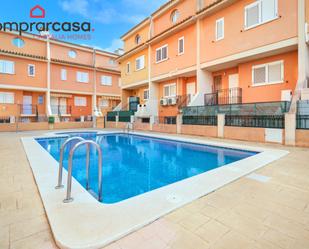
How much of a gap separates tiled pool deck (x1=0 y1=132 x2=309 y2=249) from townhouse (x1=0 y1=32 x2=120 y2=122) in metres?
18.9

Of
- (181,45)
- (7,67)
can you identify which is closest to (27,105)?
(7,67)

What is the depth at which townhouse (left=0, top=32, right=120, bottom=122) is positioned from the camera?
19.9 m

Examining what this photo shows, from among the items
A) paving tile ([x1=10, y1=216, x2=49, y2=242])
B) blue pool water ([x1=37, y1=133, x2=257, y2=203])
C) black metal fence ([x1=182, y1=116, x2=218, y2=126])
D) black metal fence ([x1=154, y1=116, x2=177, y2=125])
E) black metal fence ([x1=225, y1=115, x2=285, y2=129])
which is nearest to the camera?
paving tile ([x1=10, y1=216, x2=49, y2=242])

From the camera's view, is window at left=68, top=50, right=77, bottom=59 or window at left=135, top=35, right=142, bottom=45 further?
window at left=68, top=50, right=77, bottom=59

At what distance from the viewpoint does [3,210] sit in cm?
284

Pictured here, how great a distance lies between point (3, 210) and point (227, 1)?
14862mm

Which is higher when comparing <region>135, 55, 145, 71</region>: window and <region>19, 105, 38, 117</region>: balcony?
<region>135, 55, 145, 71</region>: window

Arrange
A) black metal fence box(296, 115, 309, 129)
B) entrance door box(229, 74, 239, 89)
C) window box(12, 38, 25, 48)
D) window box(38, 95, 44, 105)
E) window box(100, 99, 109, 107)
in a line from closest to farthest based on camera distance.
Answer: black metal fence box(296, 115, 309, 129) → entrance door box(229, 74, 239, 89) → window box(12, 38, 25, 48) → window box(38, 95, 44, 105) → window box(100, 99, 109, 107)

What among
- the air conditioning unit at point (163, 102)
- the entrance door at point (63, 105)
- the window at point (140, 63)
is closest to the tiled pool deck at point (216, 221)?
the air conditioning unit at point (163, 102)

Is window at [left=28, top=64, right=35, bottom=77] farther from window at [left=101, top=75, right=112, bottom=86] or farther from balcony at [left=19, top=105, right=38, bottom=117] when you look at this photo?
window at [left=101, top=75, right=112, bottom=86]

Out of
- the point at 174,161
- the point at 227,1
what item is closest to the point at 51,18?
the point at 227,1

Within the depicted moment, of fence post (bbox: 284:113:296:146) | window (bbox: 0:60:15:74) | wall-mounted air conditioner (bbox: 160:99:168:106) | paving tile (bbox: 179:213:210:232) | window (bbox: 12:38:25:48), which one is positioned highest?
window (bbox: 12:38:25:48)

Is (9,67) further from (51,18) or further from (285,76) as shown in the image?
(285,76)

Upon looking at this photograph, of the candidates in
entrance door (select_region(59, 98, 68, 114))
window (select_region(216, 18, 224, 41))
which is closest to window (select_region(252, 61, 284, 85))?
window (select_region(216, 18, 224, 41))
